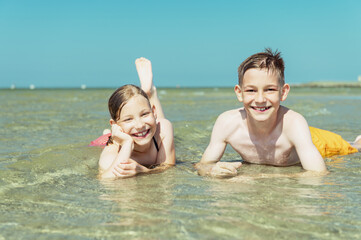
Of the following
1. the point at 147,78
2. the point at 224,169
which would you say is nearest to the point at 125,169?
the point at 224,169

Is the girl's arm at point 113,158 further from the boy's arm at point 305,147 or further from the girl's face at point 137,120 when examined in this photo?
the boy's arm at point 305,147

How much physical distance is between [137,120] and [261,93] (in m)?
1.27

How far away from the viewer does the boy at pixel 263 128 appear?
3.88 metres

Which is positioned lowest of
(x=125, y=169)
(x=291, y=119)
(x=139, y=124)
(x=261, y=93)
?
(x=125, y=169)

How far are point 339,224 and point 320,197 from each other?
24.0 inches

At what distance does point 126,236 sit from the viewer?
84.6 inches

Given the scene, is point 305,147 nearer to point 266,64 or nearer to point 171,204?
point 266,64

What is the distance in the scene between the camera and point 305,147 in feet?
13.0

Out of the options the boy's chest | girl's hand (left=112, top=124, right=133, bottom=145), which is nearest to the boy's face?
the boy's chest

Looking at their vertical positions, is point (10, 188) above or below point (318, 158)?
below

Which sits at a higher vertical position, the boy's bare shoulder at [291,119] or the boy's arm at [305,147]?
the boy's bare shoulder at [291,119]

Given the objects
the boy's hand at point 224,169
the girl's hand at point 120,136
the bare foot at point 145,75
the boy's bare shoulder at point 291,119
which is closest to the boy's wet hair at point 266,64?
the boy's bare shoulder at point 291,119

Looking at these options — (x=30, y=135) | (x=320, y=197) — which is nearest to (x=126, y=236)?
(x=320, y=197)

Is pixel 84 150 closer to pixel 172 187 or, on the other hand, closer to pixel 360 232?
pixel 172 187
